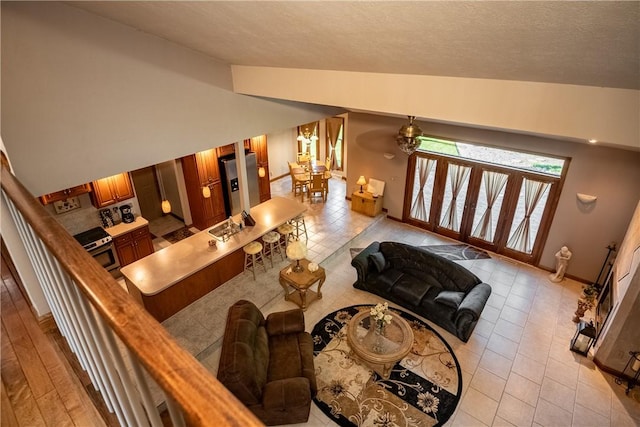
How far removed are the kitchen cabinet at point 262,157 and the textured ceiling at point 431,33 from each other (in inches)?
211

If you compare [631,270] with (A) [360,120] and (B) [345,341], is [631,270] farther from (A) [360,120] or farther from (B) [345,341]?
(A) [360,120]

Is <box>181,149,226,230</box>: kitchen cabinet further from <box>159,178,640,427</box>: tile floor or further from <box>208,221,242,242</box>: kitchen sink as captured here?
<box>159,178,640,427</box>: tile floor

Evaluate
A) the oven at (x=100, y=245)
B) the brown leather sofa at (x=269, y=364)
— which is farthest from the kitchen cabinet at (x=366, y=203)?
the oven at (x=100, y=245)

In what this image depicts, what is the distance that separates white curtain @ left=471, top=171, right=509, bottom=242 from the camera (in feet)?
25.2

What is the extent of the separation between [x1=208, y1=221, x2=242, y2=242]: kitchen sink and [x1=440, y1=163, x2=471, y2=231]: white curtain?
5146 millimetres

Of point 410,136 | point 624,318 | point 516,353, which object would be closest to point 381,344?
point 516,353

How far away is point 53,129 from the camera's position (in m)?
3.83

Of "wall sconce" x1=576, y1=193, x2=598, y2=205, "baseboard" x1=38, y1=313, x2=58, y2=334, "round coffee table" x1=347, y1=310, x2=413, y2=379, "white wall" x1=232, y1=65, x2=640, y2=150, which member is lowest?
"round coffee table" x1=347, y1=310, x2=413, y2=379

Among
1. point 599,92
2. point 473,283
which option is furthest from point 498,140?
point 599,92

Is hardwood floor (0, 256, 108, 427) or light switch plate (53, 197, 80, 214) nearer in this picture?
hardwood floor (0, 256, 108, 427)

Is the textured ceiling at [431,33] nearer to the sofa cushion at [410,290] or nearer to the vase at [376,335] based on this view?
the vase at [376,335]

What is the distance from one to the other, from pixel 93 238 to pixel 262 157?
15.2 feet

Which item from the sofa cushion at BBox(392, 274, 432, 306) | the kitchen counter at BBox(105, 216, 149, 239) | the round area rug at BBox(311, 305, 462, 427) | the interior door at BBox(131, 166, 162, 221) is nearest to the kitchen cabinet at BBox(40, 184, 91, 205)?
the kitchen counter at BBox(105, 216, 149, 239)

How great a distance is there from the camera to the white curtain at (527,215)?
7.23m
